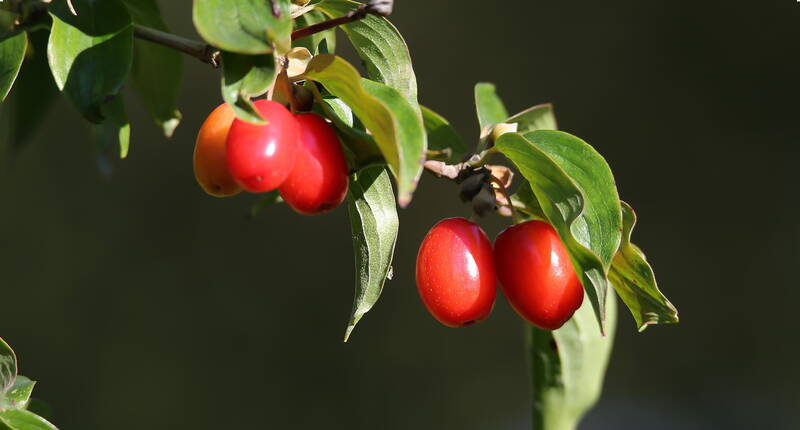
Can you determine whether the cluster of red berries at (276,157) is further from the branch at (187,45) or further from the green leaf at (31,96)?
the green leaf at (31,96)

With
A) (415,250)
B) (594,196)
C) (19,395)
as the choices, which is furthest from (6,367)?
(415,250)

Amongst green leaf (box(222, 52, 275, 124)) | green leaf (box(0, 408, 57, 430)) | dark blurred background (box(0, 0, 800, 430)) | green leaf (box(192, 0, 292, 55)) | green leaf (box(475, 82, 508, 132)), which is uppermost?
green leaf (box(192, 0, 292, 55))

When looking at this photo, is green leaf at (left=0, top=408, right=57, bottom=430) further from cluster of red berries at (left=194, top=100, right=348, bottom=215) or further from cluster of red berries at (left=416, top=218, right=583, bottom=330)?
cluster of red berries at (left=416, top=218, right=583, bottom=330)

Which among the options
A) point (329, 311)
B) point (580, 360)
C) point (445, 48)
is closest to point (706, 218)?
point (445, 48)

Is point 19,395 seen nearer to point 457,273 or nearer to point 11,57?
point 11,57

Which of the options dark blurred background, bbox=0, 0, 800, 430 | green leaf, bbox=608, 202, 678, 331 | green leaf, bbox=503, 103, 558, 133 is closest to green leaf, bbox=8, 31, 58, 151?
green leaf, bbox=503, 103, 558, 133

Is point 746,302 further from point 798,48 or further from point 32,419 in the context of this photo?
point 32,419
